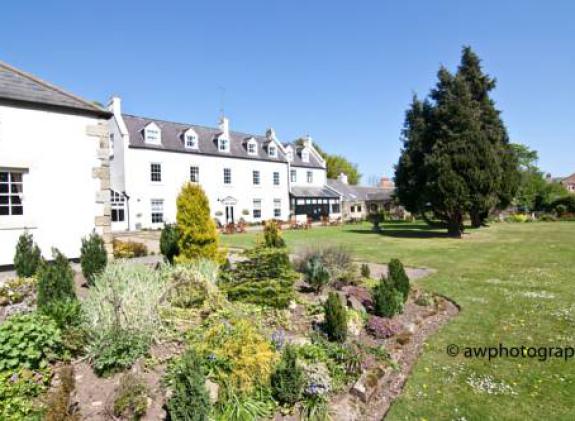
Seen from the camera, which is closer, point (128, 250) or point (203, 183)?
point (128, 250)

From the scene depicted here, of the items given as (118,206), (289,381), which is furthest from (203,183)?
(289,381)

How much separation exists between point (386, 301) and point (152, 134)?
87.8 ft

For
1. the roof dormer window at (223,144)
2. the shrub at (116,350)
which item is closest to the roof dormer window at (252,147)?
the roof dormer window at (223,144)

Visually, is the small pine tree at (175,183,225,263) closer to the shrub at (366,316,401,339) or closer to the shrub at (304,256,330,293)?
the shrub at (304,256,330,293)

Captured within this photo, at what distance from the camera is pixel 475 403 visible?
4.04m

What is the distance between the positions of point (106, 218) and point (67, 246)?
4.54 feet

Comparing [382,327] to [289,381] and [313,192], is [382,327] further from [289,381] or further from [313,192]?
[313,192]

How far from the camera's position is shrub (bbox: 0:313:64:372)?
371 centimetres

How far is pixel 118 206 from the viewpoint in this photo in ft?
87.0

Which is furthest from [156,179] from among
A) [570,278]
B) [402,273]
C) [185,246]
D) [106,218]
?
[570,278]

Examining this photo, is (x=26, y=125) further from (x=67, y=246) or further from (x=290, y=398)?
(x=290, y=398)

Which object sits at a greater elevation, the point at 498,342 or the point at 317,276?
the point at 317,276

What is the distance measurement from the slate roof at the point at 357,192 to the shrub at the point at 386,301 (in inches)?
1490

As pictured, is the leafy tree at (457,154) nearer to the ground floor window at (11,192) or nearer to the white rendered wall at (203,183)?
the white rendered wall at (203,183)
